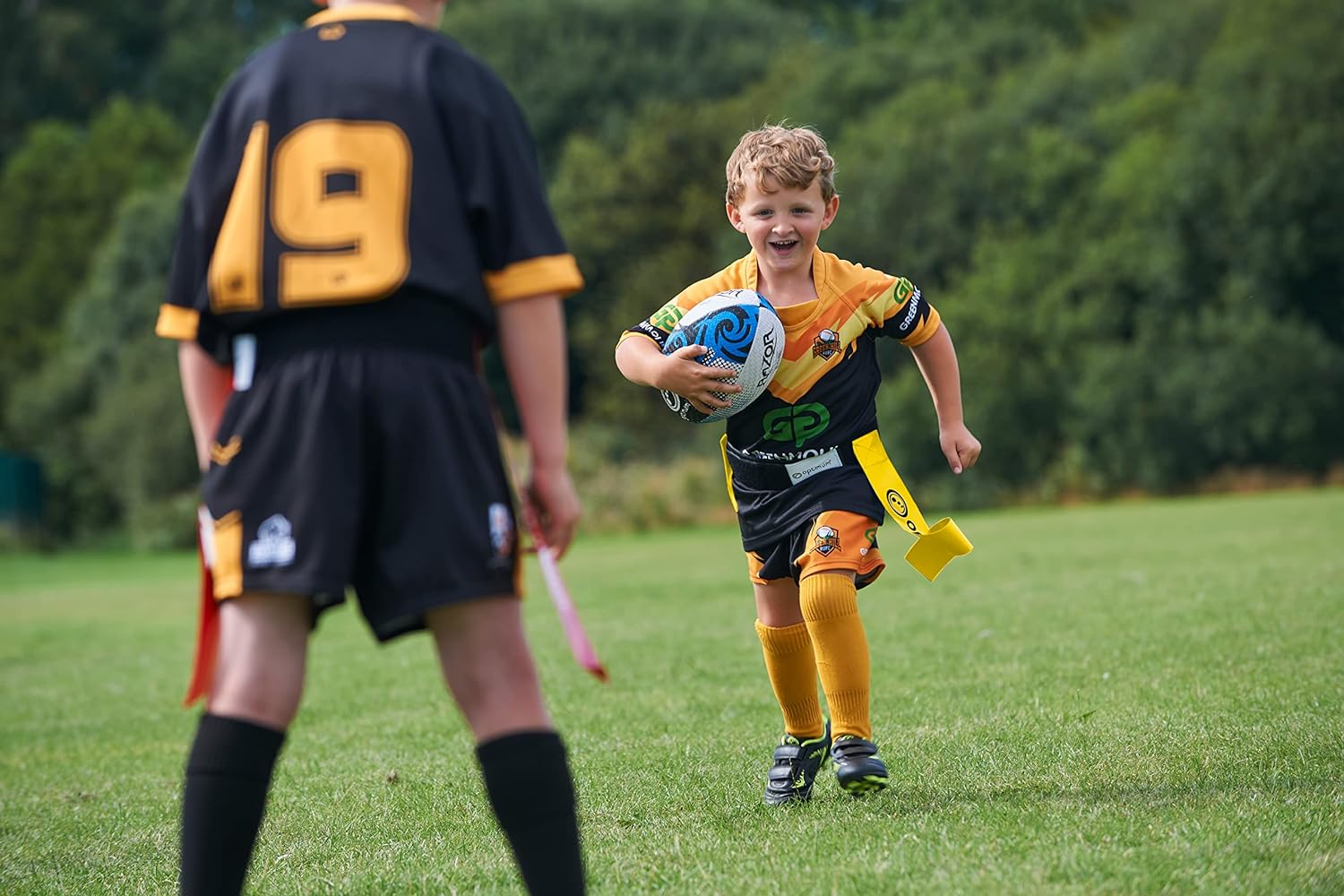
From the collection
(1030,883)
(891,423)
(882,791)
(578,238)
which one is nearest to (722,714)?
(882,791)

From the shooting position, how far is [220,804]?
2.88m

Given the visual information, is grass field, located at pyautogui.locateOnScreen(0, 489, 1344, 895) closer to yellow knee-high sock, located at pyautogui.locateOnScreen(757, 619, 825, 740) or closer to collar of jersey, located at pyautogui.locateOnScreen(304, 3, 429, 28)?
yellow knee-high sock, located at pyautogui.locateOnScreen(757, 619, 825, 740)

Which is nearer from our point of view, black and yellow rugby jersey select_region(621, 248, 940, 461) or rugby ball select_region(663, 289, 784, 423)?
rugby ball select_region(663, 289, 784, 423)

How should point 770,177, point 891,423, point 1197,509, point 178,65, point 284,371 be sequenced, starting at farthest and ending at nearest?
1. point 178,65
2. point 891,423
3. point 1197,509
4. point 770,177
5. point 284,371

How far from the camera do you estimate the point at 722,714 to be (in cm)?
677

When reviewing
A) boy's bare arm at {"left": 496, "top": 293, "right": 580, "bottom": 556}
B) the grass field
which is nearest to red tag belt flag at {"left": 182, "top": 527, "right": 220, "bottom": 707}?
boy's bare arm at {"left": 496, "top": 293, "right": 580, "bottom": 556}

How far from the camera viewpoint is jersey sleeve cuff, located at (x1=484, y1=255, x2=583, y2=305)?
292 centimetres

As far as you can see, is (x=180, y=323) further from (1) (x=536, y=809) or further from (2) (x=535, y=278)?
(1) (x=536, y=809)

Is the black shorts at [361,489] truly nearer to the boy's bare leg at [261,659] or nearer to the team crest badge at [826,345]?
the boy's bare leg at [261,659]

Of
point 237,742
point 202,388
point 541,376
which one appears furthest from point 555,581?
point 202,388

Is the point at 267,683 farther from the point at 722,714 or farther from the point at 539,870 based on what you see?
the point at 722,714

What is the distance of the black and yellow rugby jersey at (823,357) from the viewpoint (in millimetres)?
4918

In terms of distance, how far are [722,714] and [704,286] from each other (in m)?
2.37

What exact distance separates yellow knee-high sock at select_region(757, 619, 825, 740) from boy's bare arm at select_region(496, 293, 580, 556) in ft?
6.97
